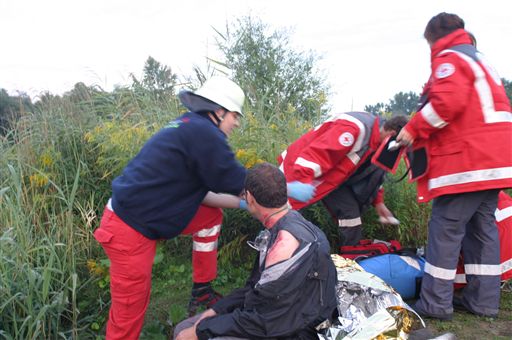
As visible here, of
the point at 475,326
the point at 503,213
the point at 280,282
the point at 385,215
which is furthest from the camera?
the point at 385,215

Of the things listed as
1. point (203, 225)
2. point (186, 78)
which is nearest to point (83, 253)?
point (203, 225)

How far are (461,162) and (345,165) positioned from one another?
0.95 meters

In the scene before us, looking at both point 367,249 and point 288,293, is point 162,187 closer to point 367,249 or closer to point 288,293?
point 288,293

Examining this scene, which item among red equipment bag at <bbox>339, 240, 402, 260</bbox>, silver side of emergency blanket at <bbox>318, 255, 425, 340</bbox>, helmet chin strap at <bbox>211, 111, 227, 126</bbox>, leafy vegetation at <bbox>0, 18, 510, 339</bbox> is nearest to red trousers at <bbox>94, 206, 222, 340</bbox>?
leafy vegetation at <bbox>0, 18, 510, 339</bbox>

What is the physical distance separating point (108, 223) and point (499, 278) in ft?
8.69

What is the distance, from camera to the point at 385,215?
4.00m

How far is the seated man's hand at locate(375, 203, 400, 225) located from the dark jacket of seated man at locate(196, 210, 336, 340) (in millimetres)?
1931

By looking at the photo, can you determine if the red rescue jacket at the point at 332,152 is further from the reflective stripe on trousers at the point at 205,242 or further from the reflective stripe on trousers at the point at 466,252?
the reflective stripe on trousers at the point at 466,252

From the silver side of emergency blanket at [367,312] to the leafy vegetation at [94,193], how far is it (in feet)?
3.83

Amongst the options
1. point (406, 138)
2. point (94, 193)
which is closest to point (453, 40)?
point (406, 138)

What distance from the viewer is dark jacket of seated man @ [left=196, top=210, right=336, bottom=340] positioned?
198 centimetres

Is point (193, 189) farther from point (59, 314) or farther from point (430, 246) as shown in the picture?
point (430, 246)

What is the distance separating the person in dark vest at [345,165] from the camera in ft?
11.5

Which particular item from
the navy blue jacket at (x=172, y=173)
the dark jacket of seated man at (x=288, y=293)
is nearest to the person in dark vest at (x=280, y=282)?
the dark jacket of seated man at (x=288, y=293)
